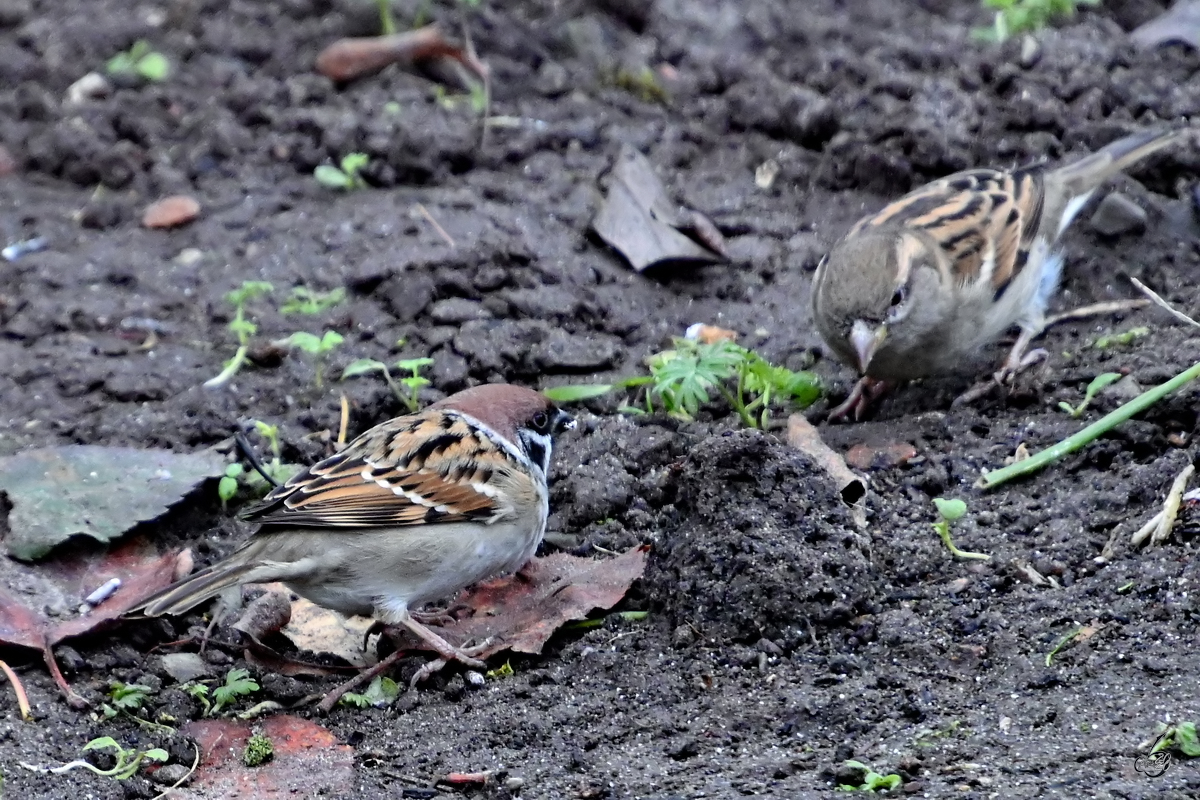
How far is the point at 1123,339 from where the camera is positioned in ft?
18.4

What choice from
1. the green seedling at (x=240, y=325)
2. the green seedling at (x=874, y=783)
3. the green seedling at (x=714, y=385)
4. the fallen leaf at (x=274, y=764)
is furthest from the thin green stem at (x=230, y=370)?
the green seedling at (x=874, y=783)

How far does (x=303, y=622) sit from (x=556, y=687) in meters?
1.16

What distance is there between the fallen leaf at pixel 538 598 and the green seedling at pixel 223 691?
0.55 m

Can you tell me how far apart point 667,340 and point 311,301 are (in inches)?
62.3

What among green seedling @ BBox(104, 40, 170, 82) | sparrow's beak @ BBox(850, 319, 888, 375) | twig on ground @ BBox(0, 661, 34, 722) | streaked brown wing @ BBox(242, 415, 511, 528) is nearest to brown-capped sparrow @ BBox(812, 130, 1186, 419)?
sparrow's beak @ BBox(850, 319, 888, 375)

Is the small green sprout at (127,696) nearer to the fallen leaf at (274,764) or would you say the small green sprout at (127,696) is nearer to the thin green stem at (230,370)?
the fallen leaf at (274,764)

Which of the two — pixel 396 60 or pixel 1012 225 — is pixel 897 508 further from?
pixel 396 60

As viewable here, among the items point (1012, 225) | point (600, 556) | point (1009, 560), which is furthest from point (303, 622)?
point (1012, 225)

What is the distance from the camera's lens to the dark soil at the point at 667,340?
3.78 m

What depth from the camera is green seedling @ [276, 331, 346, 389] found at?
18.3 feet

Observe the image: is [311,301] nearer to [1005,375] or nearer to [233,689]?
[233,689]

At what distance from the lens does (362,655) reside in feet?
15.6

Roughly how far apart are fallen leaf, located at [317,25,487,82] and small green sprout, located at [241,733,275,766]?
185 inches

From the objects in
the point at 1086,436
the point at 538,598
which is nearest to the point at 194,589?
the point at 538,598
